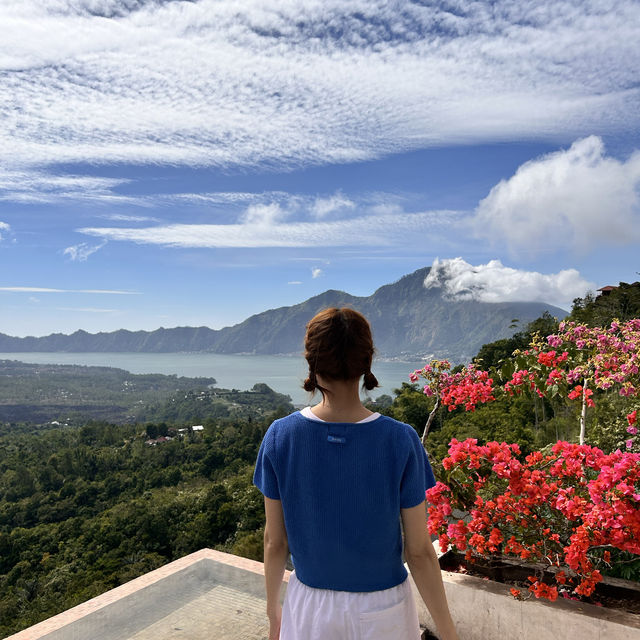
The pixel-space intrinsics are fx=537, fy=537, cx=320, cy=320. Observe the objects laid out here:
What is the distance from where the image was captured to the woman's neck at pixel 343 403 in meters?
1.05

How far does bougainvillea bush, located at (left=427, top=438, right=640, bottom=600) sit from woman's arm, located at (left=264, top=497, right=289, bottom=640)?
4.16ft

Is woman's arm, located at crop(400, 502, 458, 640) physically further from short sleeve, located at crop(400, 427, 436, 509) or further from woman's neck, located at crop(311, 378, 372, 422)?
woman's neck, located at crop(311, 378, 372, 422)

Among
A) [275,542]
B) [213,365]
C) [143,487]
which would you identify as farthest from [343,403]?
[213,365]

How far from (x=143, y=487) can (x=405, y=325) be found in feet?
294

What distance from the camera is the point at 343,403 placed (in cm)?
105

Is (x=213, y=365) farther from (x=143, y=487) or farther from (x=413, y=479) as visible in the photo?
(x=413, y=479)

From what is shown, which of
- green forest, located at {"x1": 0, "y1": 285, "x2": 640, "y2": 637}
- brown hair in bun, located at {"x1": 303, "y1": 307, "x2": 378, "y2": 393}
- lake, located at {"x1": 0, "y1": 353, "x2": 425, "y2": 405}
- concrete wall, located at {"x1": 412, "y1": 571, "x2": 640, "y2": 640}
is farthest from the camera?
lake, located at {"x1": 0, "y1": 353, "x2": 425, "y2": 405}

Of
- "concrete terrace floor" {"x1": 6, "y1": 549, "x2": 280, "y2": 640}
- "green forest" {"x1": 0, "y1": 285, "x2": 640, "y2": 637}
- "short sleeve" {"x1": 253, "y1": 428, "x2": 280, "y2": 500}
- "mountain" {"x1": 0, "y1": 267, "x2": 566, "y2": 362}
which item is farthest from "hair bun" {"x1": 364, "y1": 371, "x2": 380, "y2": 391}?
"mountain" {"x1": 0, "y1": 267, "x2": 566, "y2": 362}

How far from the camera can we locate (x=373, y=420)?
1038mm

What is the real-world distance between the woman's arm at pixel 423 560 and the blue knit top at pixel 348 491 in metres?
0.02

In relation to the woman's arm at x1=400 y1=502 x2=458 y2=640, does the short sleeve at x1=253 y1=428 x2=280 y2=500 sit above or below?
above

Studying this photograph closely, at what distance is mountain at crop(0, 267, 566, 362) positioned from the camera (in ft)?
291

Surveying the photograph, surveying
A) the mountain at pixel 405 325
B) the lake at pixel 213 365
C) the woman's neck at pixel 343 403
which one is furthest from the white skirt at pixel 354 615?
the lake at pixel 213 365

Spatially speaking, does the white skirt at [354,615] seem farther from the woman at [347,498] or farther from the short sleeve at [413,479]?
the short sleeve at [413,479]
